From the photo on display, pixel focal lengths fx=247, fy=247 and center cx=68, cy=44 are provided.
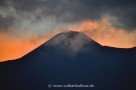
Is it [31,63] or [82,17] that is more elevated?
[82,17]

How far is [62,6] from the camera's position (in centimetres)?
184

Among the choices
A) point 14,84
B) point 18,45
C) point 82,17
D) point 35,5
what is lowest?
point 14,84

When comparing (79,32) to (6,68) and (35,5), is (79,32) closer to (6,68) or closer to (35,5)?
(35,5)

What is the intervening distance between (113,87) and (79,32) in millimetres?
480

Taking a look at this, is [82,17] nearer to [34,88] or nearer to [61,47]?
[61,47]

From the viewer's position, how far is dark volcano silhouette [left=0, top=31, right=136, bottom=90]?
71.7 inches

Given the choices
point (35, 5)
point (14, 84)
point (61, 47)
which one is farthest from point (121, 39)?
Result: point (14, 84)

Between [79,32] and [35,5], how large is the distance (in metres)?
0.39

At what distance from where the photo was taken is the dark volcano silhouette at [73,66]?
5.97ft

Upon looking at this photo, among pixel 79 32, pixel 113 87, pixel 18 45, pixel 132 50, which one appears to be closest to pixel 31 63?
pixel 18 45

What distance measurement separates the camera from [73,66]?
1842 mm

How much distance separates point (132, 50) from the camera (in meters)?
1.82

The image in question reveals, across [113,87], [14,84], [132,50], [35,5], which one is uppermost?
[35,5]

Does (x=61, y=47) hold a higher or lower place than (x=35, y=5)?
lower
